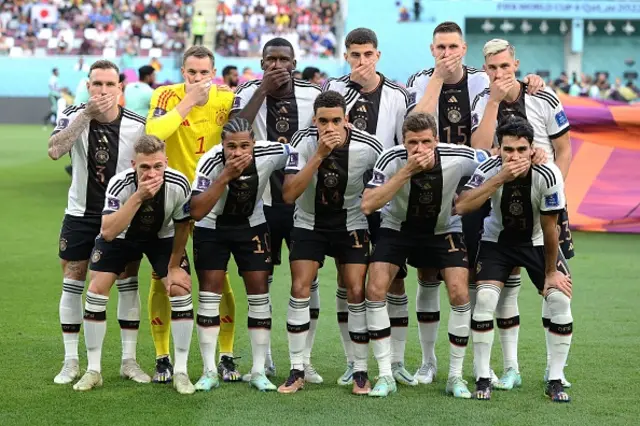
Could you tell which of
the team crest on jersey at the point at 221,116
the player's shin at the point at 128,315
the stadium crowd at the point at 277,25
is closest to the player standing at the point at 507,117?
the team crest on jersey at the point at 221,116

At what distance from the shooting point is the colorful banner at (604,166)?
13289 millimetres

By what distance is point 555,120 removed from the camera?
6.79m

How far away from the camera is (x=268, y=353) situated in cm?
681

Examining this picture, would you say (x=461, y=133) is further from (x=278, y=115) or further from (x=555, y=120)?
(x=278, y=115)

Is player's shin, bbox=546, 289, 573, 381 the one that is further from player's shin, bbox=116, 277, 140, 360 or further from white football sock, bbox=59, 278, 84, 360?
white football sock, bbox=59, 278, 84, 360

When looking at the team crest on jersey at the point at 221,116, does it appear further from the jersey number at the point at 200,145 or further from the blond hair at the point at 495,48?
the blond hair at the point at 495,48

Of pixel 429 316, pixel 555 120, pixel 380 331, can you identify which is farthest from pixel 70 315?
pixel 555 120

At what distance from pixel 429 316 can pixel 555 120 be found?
1505 mm

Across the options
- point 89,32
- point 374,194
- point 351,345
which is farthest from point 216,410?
point 89,32

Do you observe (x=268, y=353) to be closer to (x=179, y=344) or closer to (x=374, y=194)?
(x=179, y=344)

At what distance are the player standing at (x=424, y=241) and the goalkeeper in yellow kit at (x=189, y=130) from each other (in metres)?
1.03

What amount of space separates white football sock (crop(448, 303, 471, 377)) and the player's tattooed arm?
8.29 feet

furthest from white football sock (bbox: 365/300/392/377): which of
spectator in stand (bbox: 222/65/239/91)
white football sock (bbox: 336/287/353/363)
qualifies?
spectator in stand (bbox: 222/65/239/91)

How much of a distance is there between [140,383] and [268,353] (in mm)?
838
